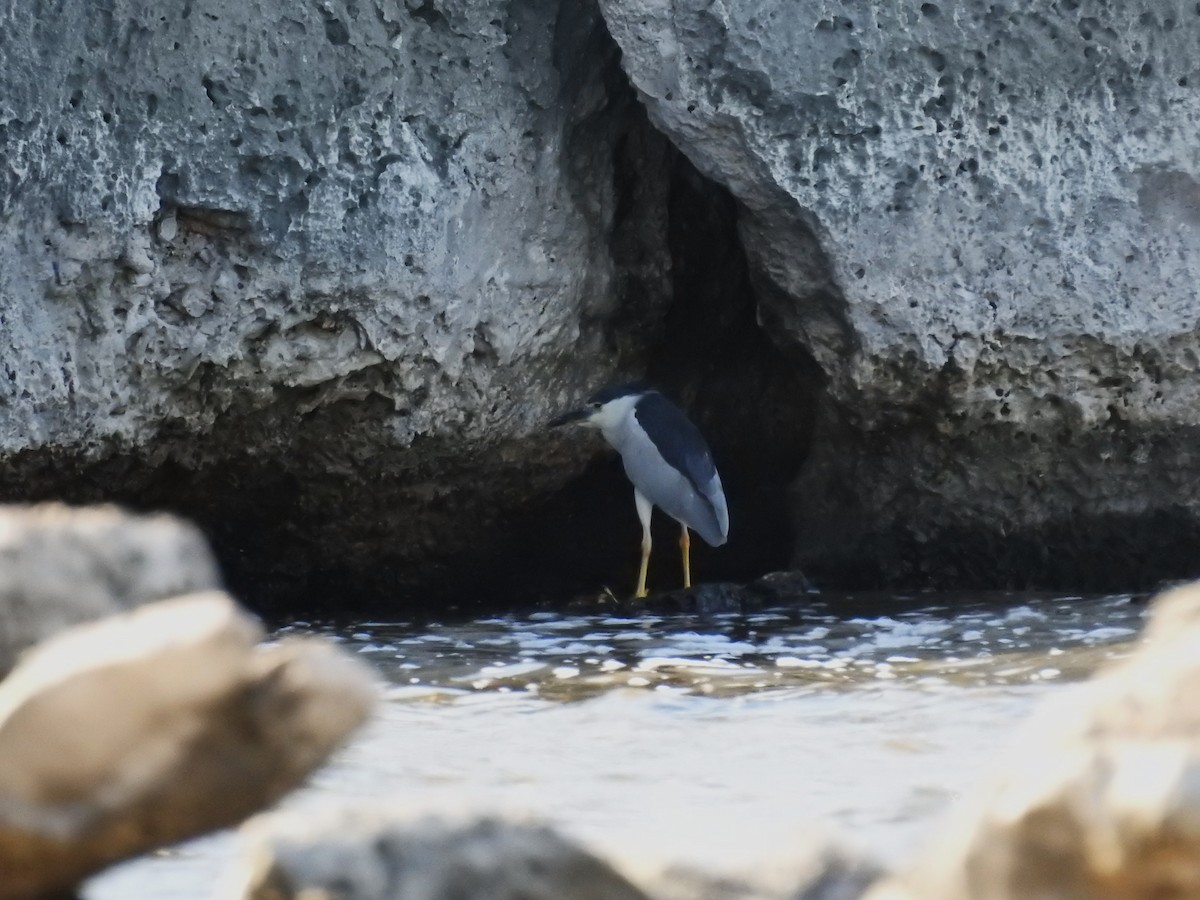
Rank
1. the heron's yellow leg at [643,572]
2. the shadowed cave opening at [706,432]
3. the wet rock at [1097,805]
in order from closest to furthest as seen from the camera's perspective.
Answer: the wet rock at [1097,805]
the heron's yellow leg at [643,572]
the shadowed cave opening at [706,432]

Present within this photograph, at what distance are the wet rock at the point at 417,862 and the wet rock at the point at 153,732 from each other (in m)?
0.16

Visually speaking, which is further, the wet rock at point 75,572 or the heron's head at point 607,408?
the heron's head at point 607,408

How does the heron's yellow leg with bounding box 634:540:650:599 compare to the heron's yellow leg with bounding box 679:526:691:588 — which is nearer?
the heron's yellow leg with bounding box 634:540:650:599

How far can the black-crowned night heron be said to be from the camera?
20.2ft

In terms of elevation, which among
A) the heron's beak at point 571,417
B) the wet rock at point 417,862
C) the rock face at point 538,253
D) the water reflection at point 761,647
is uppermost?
the rock face at point 538,253

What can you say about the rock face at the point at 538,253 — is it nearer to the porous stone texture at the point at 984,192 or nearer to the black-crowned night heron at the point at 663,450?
the porous stone texture at the point at 984,192

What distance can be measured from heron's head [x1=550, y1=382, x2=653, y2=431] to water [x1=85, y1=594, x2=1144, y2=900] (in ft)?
2.45

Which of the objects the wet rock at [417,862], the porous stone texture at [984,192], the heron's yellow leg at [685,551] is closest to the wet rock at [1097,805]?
the wet rock at [417,862]

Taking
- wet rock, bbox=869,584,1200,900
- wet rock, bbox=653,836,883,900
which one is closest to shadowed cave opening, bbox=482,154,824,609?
wet rock, bbox=653,836,883,900

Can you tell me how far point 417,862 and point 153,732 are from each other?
0.34 metres

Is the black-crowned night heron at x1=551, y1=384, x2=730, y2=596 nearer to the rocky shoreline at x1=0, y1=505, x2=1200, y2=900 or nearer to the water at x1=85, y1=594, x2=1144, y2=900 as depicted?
the water at x1=85, y1=594, x2=1144, y2=900

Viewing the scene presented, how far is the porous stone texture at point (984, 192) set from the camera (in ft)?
18.2

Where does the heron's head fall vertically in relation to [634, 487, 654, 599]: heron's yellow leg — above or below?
above

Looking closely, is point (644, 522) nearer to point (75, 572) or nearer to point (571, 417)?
point (571, 417)
